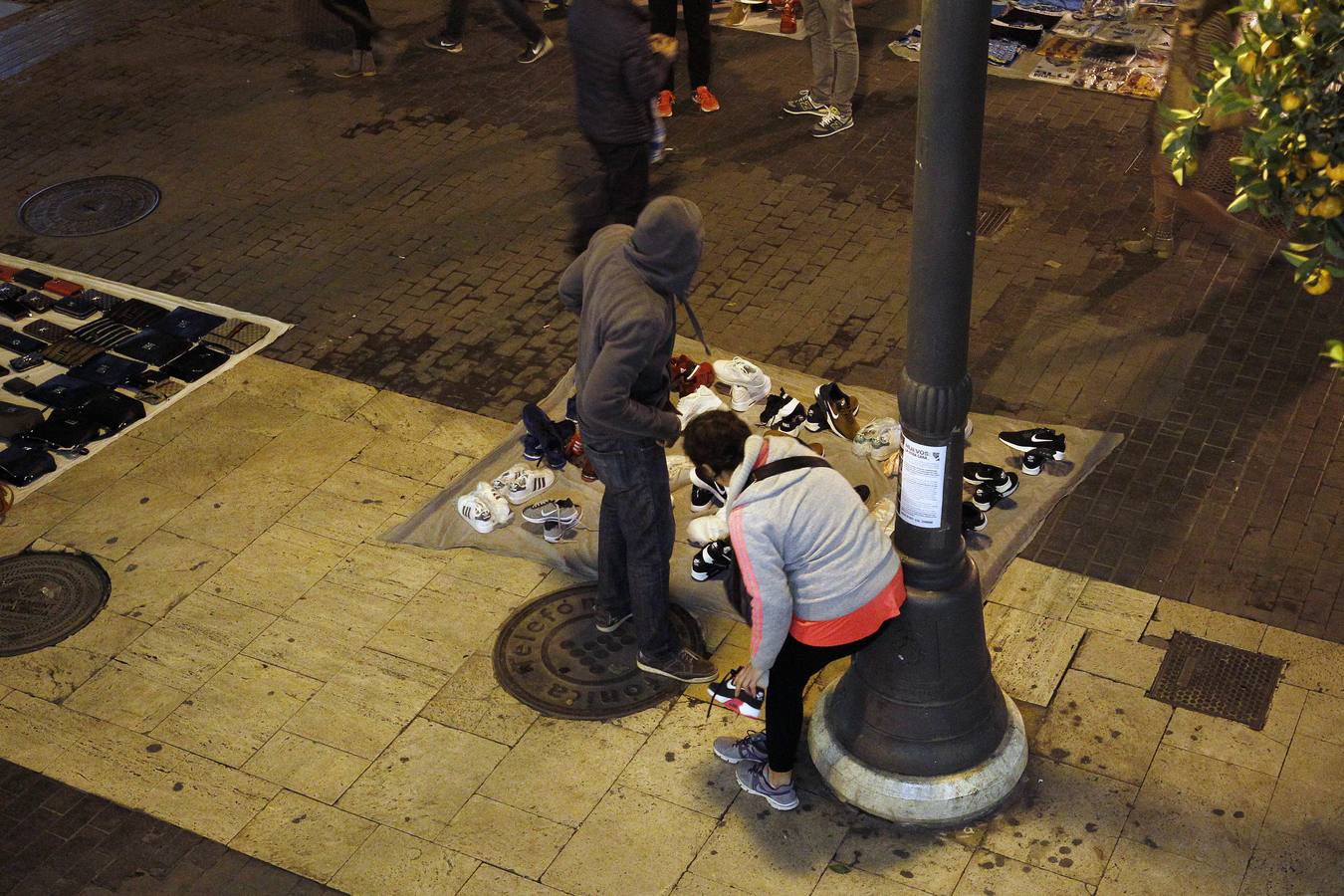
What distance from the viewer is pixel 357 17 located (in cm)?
1267

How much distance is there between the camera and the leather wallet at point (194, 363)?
9164mm

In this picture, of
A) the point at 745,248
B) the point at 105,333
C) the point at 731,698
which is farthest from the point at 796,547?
the point at 105,333

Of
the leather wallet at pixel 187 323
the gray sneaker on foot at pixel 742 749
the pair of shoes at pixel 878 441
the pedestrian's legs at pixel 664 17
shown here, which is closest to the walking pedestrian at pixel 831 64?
the pedestrian's legs at pixel 664 17

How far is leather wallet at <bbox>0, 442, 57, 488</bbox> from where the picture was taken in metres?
8.34

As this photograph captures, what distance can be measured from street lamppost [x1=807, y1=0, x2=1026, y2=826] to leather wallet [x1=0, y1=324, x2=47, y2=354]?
19.5 feet

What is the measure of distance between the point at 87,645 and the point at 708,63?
6.88m

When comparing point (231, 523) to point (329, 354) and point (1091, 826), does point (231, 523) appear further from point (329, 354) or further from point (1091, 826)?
point (1091, 826)

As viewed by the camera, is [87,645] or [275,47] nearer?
[87,645]

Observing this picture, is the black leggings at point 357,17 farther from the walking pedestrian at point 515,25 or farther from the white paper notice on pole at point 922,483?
the white paper notice on pole at point 922,483

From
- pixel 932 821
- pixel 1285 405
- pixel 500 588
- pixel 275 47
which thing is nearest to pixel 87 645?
pixel 500 588

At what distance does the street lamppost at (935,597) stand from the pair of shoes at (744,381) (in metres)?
2.49

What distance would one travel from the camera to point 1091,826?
19.6 feet

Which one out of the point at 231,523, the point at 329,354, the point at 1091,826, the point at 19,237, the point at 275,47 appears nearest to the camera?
the point at 1091,826

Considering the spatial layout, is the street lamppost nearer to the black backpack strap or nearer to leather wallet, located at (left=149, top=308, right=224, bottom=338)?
the black backpack strap
